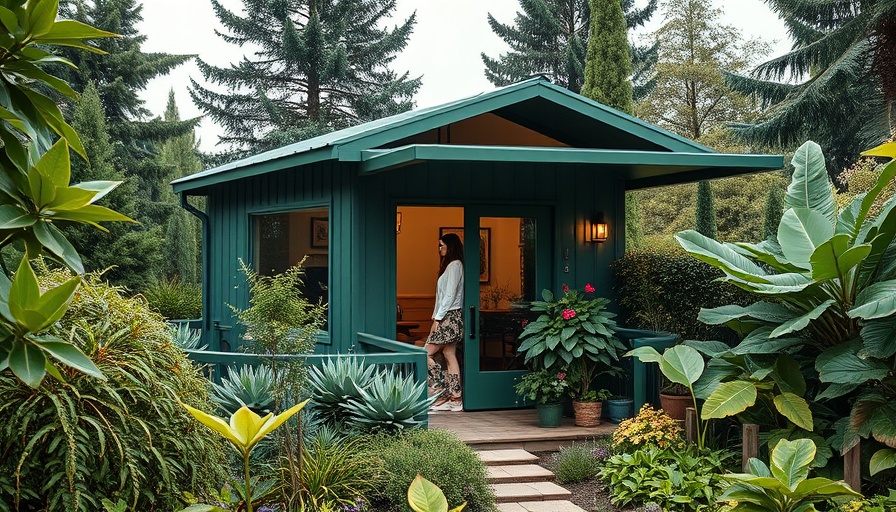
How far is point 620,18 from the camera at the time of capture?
20891mm

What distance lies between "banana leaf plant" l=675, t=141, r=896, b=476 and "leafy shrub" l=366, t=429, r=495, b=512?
2.14 meters

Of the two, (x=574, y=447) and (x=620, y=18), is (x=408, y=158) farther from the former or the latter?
(x=620, y=18)

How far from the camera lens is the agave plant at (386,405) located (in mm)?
6918

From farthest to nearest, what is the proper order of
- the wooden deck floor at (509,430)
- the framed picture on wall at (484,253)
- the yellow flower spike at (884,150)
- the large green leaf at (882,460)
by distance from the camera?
the framed picture on wall at (484,253)
the wooden deck floor at (509,430)
the large green leaf at (882,460)
the yellow flower spike at (884,150)

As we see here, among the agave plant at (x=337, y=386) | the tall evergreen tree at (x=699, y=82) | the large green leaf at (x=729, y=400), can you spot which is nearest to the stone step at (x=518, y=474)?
the agave plant at (x=337, y=386)

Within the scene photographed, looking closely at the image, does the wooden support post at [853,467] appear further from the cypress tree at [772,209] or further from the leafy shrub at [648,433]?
the cypress tree at [772,209]

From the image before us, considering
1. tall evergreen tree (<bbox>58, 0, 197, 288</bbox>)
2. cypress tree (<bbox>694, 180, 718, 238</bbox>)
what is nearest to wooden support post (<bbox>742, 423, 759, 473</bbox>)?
cypress tree (<bbox>694, 180, 718, 238</bbox>)

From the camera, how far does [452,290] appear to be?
30.5 feet

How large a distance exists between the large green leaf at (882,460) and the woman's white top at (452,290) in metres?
4.40

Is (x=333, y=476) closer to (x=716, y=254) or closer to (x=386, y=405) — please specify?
(x=386, y=405)

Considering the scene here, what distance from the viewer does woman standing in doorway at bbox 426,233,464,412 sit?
9312 mm

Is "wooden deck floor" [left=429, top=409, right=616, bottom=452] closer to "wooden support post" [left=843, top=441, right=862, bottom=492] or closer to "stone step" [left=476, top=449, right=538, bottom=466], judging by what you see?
"stone step" [left=476, top=449, right=538, bottom=466]

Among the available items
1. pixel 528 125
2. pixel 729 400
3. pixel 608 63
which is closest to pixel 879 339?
pixel 729 400

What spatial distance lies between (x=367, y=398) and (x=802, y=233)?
3.46 meters
